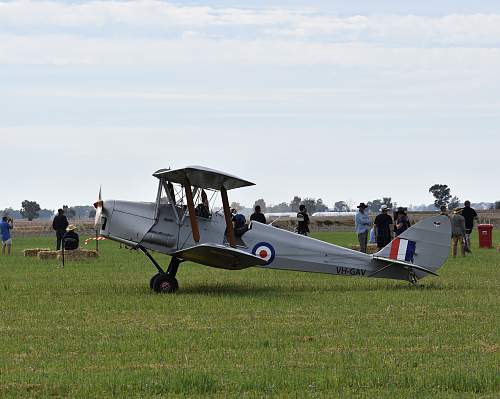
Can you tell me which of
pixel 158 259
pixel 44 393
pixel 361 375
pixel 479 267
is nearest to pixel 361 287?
pixel 479 267

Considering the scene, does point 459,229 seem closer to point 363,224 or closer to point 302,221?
point 363,224

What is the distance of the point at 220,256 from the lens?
1714 centimetres

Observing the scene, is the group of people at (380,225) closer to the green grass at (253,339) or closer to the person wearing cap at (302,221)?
the person wearing cap at (302,221)

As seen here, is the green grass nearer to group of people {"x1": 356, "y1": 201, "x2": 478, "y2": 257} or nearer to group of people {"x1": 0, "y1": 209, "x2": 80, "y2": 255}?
group of people {"x1": 356, "y1": 201, "x2": 478, "y2": 257}

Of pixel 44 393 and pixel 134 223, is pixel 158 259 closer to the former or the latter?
pixel 134 223

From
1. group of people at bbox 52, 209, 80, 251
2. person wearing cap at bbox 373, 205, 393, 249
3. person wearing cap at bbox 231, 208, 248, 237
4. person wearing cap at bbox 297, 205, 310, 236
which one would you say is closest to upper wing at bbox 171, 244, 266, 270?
person wearing cap at bbox 231, 208, 248, 237

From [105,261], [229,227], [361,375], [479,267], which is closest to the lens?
[361,375]

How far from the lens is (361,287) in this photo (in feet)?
60.3

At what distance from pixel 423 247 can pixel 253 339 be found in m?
7.35

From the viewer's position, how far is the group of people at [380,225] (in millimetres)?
25297

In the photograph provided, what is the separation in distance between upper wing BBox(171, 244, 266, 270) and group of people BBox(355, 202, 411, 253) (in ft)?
27.6

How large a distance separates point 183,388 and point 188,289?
9712 mm

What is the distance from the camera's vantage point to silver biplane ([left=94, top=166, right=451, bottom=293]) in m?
17.6

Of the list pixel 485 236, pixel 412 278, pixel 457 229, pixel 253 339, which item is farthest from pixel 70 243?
pixel 253 339
